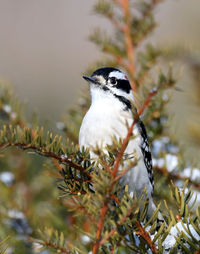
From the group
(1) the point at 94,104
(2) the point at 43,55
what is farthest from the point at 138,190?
(2) the point at 43,55

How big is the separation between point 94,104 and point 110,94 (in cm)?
32

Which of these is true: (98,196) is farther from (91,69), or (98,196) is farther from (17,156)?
(91,69)

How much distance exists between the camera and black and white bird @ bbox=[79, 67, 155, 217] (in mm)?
2461

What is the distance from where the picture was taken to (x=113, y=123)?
8.44 feet

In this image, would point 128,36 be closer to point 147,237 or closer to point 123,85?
point 123,85

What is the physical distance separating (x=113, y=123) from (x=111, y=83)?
1.86ft

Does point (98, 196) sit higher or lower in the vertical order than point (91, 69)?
lower

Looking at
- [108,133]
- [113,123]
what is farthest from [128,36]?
[108,133]

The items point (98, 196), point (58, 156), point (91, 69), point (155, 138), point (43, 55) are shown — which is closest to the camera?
point (98, 196)

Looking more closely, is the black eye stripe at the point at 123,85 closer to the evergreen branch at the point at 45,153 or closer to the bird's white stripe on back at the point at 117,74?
the bird's white stripe on back at the point at 117,74

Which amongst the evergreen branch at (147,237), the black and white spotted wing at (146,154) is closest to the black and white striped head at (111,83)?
the black and white spotted wing at (146,154)

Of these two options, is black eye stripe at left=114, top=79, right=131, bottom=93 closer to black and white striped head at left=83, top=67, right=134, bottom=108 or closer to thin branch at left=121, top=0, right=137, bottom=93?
black and white striped head at left=83, top=67, right=134, bottom=108

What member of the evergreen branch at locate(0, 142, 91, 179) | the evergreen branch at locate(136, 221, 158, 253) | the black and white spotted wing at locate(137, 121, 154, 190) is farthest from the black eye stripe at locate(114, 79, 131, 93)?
the evergreen branch at locate(136, 221, 158, 253)

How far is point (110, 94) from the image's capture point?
118 inches
